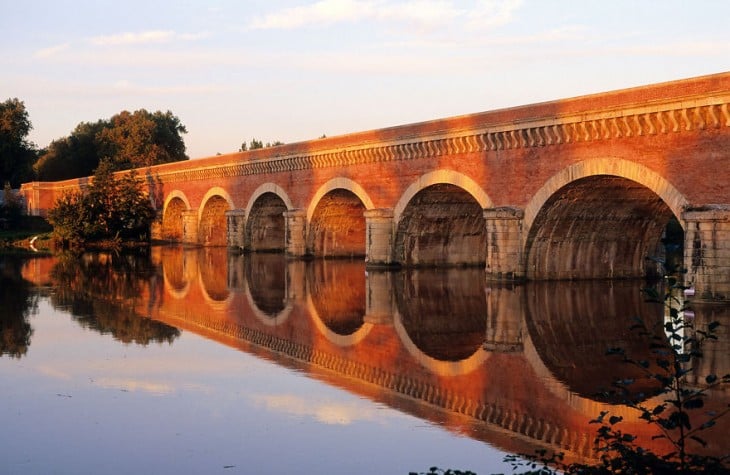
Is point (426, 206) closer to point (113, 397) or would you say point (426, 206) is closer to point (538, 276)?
point (538, 276)

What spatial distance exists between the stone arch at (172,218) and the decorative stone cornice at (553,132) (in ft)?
65.2

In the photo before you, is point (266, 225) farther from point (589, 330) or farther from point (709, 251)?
point (589, 330)

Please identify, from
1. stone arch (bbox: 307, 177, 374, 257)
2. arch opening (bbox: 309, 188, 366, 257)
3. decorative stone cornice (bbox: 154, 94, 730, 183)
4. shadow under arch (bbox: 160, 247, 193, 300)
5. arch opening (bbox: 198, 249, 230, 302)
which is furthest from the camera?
arch opening (bbox: 309, 188, 366, 257)

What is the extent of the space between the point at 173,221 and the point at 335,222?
2024 cm

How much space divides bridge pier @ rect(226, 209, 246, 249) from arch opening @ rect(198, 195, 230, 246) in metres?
4.83

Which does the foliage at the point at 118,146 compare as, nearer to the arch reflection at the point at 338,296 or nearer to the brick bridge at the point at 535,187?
the brick bridge at the point at 535,187

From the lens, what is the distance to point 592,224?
23484 mm

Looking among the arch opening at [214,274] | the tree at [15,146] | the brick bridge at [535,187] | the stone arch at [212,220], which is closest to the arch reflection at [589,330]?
the brick bridge at [535,187]

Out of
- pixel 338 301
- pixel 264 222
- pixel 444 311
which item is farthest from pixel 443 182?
pixel 264 222

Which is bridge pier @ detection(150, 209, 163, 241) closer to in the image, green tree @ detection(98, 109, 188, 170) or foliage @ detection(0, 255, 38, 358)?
green tree @ detection(98, 109, 188, 170)

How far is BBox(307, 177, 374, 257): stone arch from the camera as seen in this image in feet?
112

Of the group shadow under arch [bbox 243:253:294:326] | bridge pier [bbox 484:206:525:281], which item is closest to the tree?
shadow under arch [bbox 243:253:294:326]

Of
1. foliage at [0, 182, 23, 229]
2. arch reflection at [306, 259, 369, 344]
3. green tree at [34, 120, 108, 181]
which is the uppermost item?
green tree at [34, 120, 108, 181]

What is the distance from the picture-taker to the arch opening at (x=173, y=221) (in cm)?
5306
